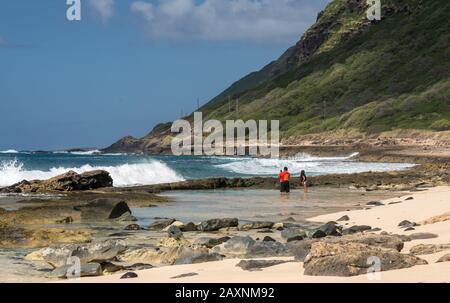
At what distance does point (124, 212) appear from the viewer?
2239 cm

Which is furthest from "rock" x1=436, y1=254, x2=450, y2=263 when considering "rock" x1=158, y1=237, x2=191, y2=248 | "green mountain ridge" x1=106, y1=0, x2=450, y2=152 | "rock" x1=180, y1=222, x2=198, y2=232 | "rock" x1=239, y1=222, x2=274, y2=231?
"green mountain ridge" x1=106, y1=0, x2=450, y2=152

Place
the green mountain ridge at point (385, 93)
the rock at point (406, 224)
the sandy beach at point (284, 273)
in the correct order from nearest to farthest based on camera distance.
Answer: the sandy beach at point (284, 273) < the rock at point (406, 224) < the green mountain ridge at point (385, 93)

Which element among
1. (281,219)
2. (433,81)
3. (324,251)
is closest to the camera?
(324,251)

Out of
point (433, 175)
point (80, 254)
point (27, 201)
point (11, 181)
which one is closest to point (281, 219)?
point (80, 254)

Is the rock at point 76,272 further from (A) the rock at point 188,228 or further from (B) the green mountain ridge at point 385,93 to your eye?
(B) the green mountain ridge at point 385,93

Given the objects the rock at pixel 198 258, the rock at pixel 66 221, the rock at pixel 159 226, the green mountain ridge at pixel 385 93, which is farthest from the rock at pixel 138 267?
the green mountain ridge at pixel 385 93

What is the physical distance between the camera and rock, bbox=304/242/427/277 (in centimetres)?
940

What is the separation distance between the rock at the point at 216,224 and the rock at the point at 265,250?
18.0 feet

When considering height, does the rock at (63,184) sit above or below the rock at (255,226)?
above

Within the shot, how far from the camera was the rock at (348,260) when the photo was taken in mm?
9398

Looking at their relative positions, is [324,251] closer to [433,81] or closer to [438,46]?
[433,81]

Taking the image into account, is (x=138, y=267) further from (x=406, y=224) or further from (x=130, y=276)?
(x=406, y=224)

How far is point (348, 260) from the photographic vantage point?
949 centimetres

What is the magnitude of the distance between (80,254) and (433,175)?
36089 mm
